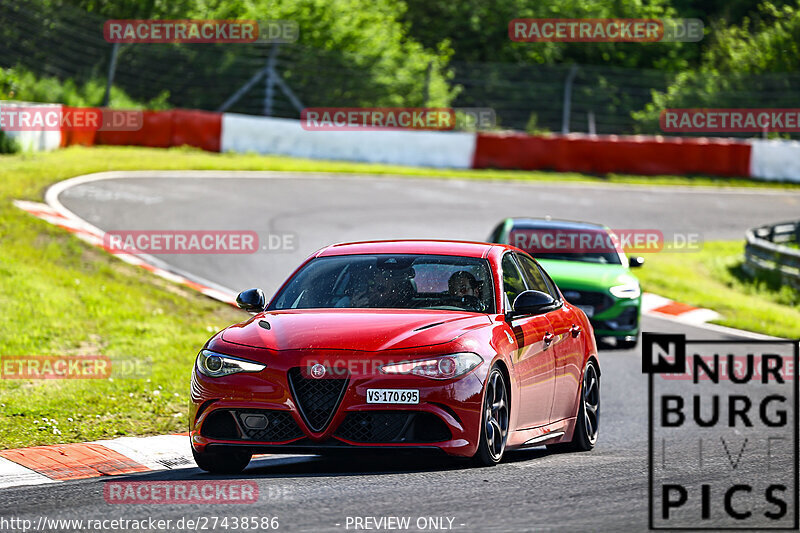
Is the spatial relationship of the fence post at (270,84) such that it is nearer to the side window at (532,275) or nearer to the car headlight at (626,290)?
the car headlight at (626,290)

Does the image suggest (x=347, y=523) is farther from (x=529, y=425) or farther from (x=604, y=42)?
(x=604, y=42)

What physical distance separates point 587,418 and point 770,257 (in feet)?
47.1

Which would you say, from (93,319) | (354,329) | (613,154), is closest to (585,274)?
(93,319)

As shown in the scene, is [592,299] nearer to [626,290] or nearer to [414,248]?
[626,290]

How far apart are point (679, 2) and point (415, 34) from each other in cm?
1315

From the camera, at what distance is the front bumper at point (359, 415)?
6.88 meters

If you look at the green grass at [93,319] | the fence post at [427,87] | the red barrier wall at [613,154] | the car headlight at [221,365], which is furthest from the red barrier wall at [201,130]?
the car headlight at [221,365]

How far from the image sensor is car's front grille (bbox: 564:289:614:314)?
48.1 ft

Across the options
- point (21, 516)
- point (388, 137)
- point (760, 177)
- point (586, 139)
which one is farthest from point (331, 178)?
point (21, 516)

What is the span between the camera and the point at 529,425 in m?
7.96

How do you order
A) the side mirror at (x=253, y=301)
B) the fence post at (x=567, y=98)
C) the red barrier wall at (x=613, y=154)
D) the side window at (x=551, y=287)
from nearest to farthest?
1. the side mirror at (x=253, y=301)
2. the side window at (x=551, y=287)
3. the red barrier wall at (x=613, y=154)
4. the fence post at (x=567, y=98)

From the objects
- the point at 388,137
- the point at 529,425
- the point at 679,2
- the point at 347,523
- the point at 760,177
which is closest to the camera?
the point at 347,523

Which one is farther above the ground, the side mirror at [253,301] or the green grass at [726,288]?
the side mirror at [253,301]

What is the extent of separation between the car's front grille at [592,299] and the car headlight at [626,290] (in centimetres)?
12
